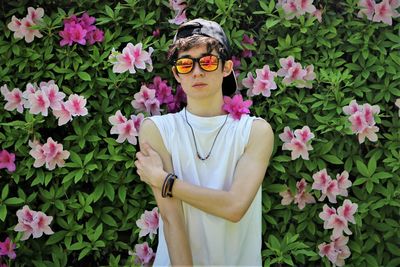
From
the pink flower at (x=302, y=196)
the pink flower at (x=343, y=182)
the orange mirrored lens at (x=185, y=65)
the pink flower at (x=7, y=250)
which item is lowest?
the pink flower at (x=7, y=250)

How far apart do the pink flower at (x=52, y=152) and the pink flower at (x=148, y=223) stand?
1.47ft

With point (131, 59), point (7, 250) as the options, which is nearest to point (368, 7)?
point (131, 59)

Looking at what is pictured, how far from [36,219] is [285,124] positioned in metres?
1.23

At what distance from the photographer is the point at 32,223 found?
2.56m

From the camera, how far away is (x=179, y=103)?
2.74 m

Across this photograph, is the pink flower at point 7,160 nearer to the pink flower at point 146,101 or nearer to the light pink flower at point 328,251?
the pink flower at point 146,101

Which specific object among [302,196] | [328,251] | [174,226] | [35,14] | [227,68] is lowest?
[328,251]

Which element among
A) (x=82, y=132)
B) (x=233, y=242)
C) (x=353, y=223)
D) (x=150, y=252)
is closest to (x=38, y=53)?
Answer: (x=82, y=132)

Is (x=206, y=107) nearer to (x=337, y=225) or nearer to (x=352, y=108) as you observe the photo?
(x=352, y=108)

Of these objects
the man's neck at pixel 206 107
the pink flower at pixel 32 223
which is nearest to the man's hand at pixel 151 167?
the man's neck at pixel 206 107

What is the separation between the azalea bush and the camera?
2594mm

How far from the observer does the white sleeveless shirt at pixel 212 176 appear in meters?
2.23

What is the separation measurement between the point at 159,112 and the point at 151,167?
0.52m

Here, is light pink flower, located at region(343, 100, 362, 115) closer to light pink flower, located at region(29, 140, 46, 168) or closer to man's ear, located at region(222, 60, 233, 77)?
man's ear, located at region(222, 60, 233, 77)
